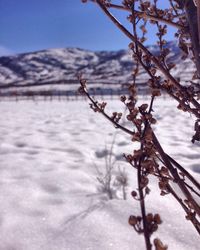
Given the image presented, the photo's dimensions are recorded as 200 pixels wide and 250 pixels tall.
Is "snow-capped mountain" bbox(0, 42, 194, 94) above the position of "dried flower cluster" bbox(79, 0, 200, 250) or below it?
above

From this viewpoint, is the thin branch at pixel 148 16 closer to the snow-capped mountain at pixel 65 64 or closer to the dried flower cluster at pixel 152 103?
the dried flower cluster at pixel 152 103

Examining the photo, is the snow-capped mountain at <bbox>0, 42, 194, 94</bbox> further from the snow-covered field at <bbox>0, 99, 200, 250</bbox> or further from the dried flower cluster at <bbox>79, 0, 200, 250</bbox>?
Answer: the dried flower cluster at <bbox>79, 0, 200, 250</bbox>

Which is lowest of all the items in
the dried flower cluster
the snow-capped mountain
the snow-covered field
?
the snow-covered field

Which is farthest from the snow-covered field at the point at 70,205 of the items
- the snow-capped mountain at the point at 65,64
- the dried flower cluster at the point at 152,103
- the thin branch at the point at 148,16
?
the snow-capped mountain at the point at 65,64

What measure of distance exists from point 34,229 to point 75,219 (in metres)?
0.33

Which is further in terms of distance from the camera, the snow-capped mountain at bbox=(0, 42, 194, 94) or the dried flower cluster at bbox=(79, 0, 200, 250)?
the snow-capped mountain at bbox=(0, 42, 194, 94)

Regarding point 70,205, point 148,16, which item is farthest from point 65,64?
point 148,16

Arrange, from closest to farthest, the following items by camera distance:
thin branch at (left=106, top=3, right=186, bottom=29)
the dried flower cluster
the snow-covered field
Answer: the dried flower cluster, thin branch at (left=106, top=3, right=186, bottom=29), the snow-covered field

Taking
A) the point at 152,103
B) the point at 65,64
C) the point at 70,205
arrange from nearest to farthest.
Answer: the point at 152,103 → the point at 70,205 → the point at 65,64

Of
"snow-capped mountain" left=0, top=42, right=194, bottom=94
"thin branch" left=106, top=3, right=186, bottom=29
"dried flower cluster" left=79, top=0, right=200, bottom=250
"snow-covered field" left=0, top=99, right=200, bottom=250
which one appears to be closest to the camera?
"dried flower cluster" left=79, top=0, right=200, bottom=250

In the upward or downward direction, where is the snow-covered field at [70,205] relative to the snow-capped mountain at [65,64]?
downward

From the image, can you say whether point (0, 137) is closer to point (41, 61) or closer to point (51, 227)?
Answer: point (51, 227)

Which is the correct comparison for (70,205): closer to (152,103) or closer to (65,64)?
(152,103)

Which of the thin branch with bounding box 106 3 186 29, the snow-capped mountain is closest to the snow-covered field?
the thin branch with bounding box 106 3 186 29
